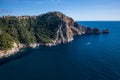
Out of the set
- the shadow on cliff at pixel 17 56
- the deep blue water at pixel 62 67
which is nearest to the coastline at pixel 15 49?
the shadow on cliff at pixel 17 56

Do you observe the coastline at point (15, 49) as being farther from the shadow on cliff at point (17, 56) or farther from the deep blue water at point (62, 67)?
the deep blue water at point (62, 67)

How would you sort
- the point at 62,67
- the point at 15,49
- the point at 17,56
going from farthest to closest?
the point at 15,49, the point at 17,56, the point at 62,67

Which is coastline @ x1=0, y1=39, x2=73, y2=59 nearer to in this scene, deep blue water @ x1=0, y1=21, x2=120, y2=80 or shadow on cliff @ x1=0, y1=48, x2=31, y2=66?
shadow on cliff @ x1=0, y1=48, x2=31, y2=66

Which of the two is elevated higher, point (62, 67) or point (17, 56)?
point (17, 56)

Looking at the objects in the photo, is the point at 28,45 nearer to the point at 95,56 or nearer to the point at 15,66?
the point at 15,66

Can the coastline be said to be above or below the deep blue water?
above

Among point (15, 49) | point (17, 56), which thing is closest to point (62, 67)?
point (17, 56)

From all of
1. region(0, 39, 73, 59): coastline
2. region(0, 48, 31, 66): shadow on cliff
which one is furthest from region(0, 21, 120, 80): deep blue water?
region(0, 39, 73, 59): coastline

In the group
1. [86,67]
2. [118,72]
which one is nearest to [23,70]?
[86,67]

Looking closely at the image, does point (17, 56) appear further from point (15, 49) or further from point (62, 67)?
point (62, 67)

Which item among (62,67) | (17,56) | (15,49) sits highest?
(15,49)

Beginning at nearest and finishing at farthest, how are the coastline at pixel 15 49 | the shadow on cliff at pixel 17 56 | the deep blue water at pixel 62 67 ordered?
the deep blue water at pixel 62 67 < the shadow on cliff at pixel 17 56 < the coastline at pixel 15 49
